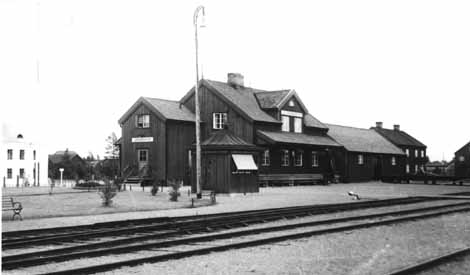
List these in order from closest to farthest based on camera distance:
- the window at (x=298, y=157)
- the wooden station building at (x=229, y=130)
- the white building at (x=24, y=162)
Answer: the wooden station building at (x=229, y=130), the window at (x=298, y=157), the white building at (x=24, y=162)

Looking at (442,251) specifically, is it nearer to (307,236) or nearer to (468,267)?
(468,267)

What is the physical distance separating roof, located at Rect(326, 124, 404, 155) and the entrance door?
64.3 feet

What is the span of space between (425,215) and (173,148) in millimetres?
23642

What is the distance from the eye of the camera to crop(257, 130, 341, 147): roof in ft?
130

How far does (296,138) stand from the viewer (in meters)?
43.1

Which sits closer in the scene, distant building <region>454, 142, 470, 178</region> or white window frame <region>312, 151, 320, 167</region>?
white window frame <region>312, 151, 320, 167</region>

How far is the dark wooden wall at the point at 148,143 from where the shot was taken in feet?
128

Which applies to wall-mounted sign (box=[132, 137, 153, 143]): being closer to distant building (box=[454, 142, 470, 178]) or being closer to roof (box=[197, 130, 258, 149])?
roof (box=[197, 130, 258, 149])

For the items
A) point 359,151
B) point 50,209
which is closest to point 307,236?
point 50,209

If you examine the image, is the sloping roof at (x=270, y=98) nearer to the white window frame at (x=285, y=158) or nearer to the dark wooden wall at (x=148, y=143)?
the white window frame at (x=285, y=158)

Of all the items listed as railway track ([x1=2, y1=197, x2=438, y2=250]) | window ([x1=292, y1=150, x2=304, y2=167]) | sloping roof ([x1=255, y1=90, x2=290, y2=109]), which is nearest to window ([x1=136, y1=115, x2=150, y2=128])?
sloping roof ([x1=255, y1=90, x2=290, y2=109])

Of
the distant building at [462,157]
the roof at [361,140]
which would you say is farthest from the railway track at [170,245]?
the distant building at [462,157]

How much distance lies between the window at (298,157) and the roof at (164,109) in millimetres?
8941

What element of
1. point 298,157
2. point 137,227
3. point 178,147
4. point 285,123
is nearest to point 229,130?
point 178,147
